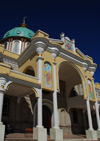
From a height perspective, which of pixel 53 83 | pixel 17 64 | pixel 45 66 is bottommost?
pixel 53 83

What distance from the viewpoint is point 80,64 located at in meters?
14.8

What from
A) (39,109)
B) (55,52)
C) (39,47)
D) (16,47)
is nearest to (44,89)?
(39,109)

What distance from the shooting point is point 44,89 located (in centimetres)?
1065

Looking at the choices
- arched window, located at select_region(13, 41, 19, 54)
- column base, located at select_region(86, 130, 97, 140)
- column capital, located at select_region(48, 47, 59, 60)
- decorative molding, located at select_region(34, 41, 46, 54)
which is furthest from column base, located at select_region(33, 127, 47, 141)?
arched window, located at select_region(13, 41, 19, 54)

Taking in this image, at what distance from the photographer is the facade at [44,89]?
382 inches

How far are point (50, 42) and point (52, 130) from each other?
6.81m

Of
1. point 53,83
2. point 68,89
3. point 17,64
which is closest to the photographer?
point 53,83

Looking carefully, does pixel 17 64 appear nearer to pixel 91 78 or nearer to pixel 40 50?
pixel 40 50

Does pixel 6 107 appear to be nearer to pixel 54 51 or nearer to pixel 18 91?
pixel 18 91

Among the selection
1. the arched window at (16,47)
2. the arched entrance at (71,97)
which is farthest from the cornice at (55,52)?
the arched window at (16,47)

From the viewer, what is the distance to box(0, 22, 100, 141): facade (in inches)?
382

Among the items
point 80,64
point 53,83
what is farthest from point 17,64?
point 80,64

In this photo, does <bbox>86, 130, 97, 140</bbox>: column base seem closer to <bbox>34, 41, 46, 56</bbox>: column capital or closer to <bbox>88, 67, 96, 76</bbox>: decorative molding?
<bbox>88, 67, 96, 76</bbox>: decorative molding

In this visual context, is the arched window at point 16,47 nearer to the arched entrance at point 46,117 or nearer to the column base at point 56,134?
the arched entrance at point 46,117
